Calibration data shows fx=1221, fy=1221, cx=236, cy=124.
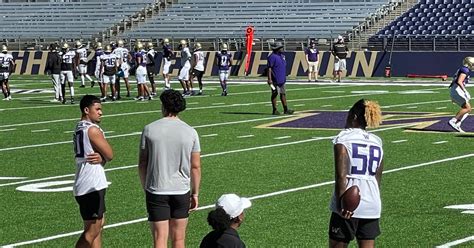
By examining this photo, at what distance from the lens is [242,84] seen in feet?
135

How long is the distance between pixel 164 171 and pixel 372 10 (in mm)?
42043

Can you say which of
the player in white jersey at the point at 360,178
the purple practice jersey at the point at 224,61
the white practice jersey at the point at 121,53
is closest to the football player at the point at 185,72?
the purple practice jersey at the point at 224,61

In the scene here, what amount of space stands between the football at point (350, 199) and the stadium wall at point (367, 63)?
114ft

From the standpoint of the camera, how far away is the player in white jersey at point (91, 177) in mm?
9711

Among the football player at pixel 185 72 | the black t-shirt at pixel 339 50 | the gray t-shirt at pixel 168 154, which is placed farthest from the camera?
the black t-shirt at pixel 339 50

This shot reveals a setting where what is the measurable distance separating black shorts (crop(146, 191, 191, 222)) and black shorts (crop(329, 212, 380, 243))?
4.93 ft

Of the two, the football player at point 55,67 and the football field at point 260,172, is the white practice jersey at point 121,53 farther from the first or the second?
the football field at point 260,172

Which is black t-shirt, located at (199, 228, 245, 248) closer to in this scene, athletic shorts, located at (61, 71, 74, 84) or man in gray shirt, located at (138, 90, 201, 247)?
man in gray shirt, located at (138, 90, 201, 247)

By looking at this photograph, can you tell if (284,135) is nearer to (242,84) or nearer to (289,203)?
(289,203)

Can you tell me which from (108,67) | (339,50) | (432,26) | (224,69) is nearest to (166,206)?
(108,67)

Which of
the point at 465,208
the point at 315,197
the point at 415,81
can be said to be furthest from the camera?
the point at 415,81

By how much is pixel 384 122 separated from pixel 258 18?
2916cm

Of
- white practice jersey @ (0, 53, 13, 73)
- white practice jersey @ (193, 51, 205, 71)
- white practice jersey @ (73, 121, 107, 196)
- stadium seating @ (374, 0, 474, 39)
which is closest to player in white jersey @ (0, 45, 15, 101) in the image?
white practice jersey @ (0, 53, 13, 73)

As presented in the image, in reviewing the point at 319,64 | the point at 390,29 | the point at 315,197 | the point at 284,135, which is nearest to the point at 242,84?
the point at 319,64
